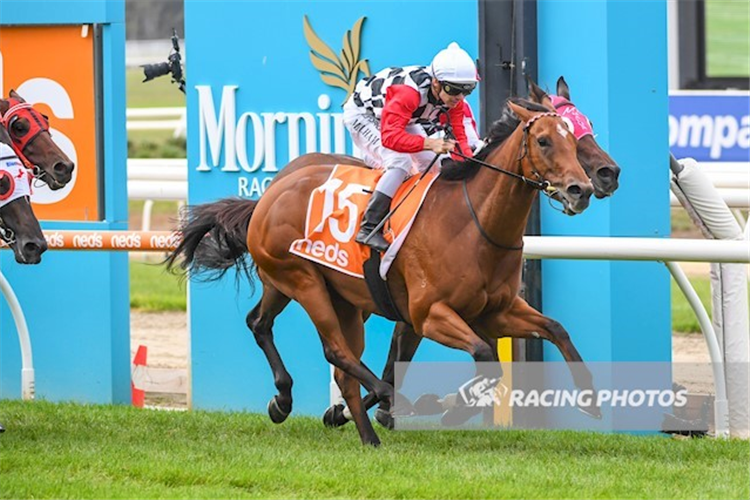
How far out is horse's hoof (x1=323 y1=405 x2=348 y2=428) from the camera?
7270 millimetres

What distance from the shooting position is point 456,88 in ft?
21.6

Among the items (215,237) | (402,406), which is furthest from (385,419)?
(215,237)

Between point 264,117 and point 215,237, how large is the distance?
0.89m

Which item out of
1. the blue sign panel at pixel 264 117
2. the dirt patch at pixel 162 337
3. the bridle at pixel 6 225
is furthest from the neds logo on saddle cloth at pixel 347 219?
the dirt patch at pixel 162 337

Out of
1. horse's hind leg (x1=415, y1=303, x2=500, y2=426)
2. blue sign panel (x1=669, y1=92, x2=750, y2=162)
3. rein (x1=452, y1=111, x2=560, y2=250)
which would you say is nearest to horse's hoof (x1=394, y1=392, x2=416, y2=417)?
horse's hind leg (x1=415, y1=303, x2=500, y2=426)

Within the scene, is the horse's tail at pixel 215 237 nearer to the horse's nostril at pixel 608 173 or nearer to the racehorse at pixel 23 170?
the racehorse at pixel 23 170

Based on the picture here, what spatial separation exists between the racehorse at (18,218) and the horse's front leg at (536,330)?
1.91 metres

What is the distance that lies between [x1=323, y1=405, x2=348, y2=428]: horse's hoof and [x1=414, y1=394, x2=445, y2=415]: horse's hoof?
0.34m

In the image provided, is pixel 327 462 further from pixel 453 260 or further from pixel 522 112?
pixel 522 112

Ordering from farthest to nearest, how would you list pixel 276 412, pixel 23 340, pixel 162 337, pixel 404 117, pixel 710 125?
pixel 710 125 < pixel 162 337 < pixel 23 340 < pixel 276 412 < pixel 404 117

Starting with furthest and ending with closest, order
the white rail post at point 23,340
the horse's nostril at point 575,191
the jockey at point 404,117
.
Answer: the white rail post at point 23,340
the jockey at point 404,117
the horse's nostril at point 575,191

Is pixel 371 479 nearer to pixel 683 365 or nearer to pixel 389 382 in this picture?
pixel 389 382

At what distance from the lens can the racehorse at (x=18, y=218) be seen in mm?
6742

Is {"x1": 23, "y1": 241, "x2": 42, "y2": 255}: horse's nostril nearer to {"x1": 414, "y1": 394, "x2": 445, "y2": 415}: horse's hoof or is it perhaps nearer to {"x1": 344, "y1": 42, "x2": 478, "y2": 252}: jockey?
{"x1": 344, "y1": 42, "x2": 478, "y2": 252}: jockey
